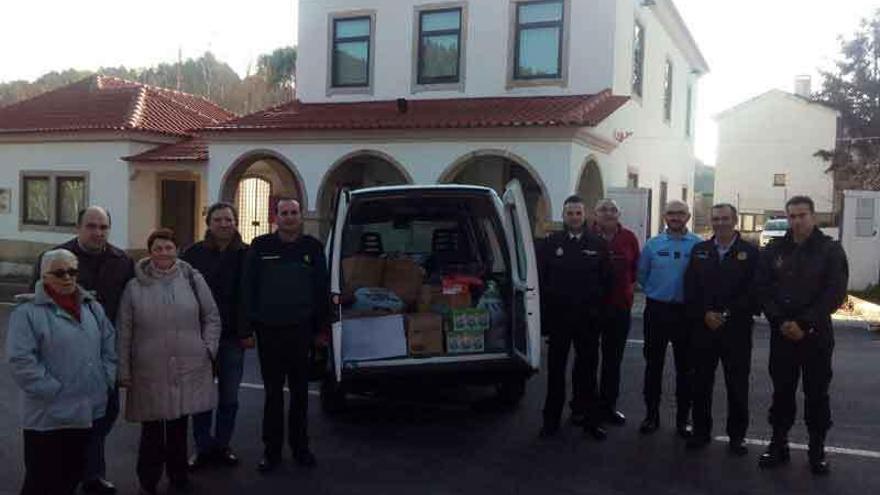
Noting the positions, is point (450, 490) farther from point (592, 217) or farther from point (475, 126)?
point (475, 126)

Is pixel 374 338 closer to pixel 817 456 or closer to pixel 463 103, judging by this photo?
pixel 817 456

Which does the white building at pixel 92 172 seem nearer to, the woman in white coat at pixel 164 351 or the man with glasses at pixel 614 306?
the man with glasses at pixel 614 306

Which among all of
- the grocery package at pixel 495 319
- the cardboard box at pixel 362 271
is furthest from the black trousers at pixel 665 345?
the cardboard box at pixel 362 271

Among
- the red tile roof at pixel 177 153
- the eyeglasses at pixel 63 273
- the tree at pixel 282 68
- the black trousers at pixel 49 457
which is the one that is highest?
the tree at pixel 282 68

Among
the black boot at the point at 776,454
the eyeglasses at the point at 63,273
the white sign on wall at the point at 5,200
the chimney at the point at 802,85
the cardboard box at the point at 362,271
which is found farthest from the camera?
the chimney at the point at 802,85

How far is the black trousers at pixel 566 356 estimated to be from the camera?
606cm

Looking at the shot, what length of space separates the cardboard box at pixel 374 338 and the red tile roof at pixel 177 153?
1323 cm

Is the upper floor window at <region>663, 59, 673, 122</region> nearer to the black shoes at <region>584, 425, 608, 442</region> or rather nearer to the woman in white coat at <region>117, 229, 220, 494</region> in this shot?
the black shoes at <region>584, 425, 608, 442</region>

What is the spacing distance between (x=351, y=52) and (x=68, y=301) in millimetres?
14849

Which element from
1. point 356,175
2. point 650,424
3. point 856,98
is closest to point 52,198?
point 356,175

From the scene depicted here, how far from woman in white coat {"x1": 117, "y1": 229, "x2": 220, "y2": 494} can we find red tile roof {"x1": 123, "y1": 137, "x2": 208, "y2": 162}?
14.1 m

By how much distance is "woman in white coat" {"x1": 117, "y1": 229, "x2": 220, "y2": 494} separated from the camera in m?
4.71

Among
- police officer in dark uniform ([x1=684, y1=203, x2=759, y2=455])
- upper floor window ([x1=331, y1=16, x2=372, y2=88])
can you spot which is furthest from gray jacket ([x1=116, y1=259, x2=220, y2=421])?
upper floor window ([x1=331, y1=16, x2=372, y2=88])

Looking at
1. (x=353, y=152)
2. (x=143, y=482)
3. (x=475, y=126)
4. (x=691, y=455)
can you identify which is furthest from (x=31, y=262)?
(x=691, y=455)
